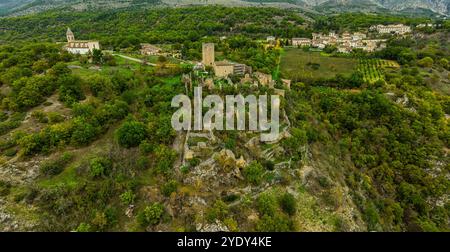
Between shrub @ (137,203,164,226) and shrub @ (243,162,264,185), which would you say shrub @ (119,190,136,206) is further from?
shrub @ (243,162,264,185)

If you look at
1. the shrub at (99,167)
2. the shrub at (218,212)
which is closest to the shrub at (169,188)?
the shrub at (218,212)

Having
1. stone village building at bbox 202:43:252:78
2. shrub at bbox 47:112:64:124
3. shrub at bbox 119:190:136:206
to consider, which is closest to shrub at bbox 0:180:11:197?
shrub at bbox 47:112:64:124

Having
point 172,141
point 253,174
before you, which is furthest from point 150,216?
point 253,174

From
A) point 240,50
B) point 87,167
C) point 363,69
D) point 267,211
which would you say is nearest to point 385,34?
point 363,69

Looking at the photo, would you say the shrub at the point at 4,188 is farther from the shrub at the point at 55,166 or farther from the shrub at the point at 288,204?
the shrub at the point at 288,204

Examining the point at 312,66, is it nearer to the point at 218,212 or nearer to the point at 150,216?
the point at 218,212

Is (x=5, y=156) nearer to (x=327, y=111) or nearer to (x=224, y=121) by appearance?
(x=224, y=121)

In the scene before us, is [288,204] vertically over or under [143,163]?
under
